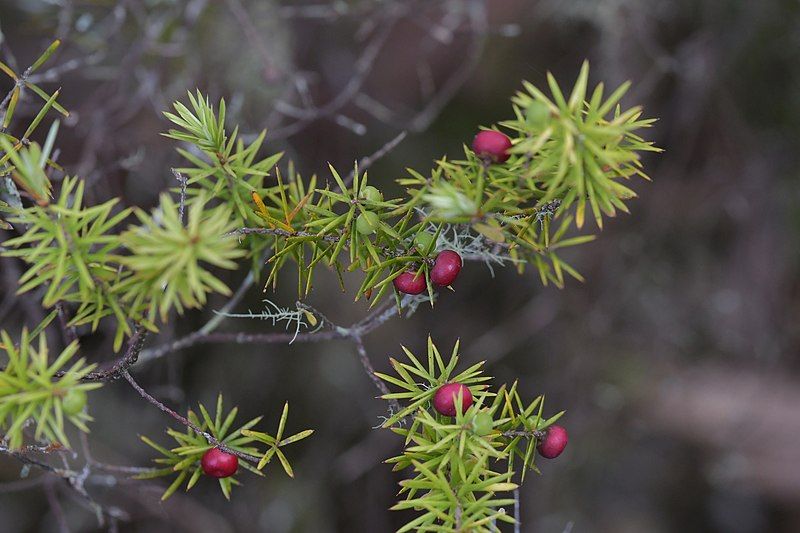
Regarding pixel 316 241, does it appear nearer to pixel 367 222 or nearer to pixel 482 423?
pixel 367 222

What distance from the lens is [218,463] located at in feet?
2.07

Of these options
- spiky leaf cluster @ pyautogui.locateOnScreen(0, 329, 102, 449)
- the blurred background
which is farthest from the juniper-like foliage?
the blurred background

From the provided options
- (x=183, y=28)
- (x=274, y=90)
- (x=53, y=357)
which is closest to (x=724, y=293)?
(x=274, y=90)

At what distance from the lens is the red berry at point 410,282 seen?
24.2 inches

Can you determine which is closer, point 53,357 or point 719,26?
point 53,357

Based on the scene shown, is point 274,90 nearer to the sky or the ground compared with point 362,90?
nearer to the ground

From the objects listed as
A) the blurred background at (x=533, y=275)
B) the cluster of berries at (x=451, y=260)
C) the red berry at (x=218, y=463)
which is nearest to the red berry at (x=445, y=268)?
the cluster of berries at (x=451, y=260)

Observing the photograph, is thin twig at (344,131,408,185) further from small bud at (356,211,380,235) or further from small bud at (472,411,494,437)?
small bud at (472,411,494,437)

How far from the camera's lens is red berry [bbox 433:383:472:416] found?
1.95ft

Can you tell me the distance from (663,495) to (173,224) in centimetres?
204

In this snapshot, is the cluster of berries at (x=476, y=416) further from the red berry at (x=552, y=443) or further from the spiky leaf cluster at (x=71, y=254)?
the spiky leaf cluster at (x=71, y=254)

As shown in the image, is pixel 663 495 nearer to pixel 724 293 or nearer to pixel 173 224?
pixel 724 293

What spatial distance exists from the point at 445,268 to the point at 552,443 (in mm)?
185

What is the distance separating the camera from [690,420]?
2160 mm
